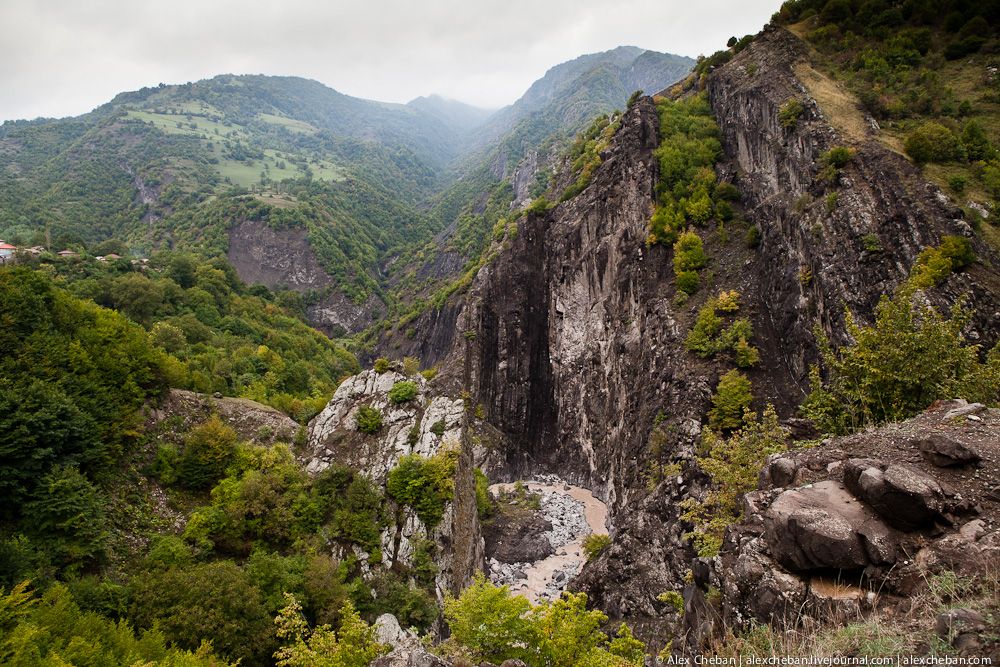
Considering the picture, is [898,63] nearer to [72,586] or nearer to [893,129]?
[893,129]

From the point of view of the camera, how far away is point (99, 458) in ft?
58.4

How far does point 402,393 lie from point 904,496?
923 inches

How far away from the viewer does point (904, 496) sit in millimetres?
7258

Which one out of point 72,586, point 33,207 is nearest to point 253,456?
point 72,586

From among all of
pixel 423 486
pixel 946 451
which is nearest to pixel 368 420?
pixel 423 486

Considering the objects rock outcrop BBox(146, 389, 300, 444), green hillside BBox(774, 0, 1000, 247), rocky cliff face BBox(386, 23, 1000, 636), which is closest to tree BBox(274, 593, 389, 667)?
rocky cliff face BBox(386, 23, 1000, 636)

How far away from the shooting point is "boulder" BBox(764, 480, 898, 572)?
710 cm

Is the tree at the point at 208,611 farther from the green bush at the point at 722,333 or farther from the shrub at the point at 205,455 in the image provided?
the green bush at the point at 722,333

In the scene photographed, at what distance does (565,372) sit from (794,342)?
2506 centimetres

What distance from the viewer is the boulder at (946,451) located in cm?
796

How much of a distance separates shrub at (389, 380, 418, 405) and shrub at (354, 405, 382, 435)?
1.28 meters

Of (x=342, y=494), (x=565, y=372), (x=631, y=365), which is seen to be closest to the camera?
(x=342, y=494)

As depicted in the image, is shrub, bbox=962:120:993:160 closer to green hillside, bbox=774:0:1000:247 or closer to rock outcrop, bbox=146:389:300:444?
green hillside, bbox=774:0:1000:247

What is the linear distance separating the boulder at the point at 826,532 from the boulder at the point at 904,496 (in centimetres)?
23
